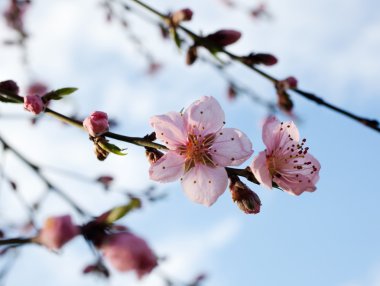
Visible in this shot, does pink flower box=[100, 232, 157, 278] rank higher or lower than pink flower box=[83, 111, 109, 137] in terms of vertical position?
lower

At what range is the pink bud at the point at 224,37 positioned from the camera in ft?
7.81

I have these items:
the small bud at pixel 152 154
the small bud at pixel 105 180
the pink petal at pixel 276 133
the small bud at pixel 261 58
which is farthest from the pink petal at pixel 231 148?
the small bud at pixel 105 180

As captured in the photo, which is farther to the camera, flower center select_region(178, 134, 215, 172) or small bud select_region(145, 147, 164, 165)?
flower center select_region(178, 134, 215, 172)

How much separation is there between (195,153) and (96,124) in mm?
471

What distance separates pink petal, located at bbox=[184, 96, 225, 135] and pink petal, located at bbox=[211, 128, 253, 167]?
2.3 inches

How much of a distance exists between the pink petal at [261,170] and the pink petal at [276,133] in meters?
0.18

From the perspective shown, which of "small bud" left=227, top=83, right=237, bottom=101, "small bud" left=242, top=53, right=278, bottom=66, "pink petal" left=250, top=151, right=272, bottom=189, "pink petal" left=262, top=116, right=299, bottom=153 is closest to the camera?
"pink petal" left=250, top=151, right=272, bottom=189

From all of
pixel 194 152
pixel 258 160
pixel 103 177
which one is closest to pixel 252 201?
pixel 258 160

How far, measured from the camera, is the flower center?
1947 millimetres

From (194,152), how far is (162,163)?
0.69 feet

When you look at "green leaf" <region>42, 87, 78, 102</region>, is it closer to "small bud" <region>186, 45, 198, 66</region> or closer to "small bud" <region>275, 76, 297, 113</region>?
"small bud" <region>186, 45, 198, 66</region>

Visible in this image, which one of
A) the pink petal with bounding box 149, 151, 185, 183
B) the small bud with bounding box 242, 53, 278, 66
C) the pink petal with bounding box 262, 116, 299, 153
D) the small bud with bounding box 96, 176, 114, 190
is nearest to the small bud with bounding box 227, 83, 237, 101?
the small bud with bounding box 96, 176, 114, 190

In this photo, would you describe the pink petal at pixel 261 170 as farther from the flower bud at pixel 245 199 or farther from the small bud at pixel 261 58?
the small bud at pixel 261 58

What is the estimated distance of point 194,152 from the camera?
196 centimetres
